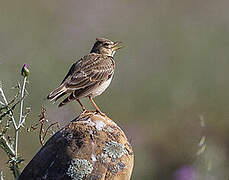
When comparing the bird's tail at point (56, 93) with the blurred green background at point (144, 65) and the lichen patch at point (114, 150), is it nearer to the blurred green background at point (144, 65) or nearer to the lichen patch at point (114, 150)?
the lichen patch at point (114, 150)

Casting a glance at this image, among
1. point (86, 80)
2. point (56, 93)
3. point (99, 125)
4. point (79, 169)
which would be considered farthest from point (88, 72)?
point (79, 169)

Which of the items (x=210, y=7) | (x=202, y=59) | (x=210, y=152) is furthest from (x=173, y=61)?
(x=210, y=152)

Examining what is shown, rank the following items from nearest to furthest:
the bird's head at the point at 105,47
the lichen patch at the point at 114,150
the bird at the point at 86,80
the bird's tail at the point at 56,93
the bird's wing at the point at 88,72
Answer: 1. the lichen patch at the point at 114,150
2. the bird's tail at the point at 56,93
3. the bird at the point at 86,80
4. the bird's wing at the point at 88,72
5. the bird's head at the point at 105,47

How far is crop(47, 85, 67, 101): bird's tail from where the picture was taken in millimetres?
6990

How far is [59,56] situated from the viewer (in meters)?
15.8

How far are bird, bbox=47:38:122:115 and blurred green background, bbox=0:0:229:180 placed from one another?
171 centimetres

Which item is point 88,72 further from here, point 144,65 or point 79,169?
point 144,65

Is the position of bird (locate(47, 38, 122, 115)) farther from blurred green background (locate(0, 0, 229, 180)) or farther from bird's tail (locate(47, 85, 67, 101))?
blurred green background (locate(0, 0, 229, 180))

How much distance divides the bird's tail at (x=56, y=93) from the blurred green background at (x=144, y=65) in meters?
2.27

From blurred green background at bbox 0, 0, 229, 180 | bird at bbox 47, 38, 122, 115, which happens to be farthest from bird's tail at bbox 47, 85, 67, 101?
blurred green background at bbox 0, 0, 229, 180

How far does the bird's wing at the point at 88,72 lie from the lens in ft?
24.4

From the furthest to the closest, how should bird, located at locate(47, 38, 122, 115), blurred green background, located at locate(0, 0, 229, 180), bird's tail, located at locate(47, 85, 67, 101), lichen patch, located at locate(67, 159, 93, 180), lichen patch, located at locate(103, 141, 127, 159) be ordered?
blurred green background, located at locate(0, 0, 229, 180) → bird, located at locate(47, 38, 122, 115) → bird's tail, located at locate(47, 85, 67, 101) → lichen patch, located at locate(103, 141, 127, 159) → lichen patch, located at locate(67, 159, 93, 180)

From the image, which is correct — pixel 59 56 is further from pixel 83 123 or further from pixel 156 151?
pixel 83 123

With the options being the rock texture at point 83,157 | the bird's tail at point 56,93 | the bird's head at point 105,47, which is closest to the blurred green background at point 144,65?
the bird's head at point 105,47
